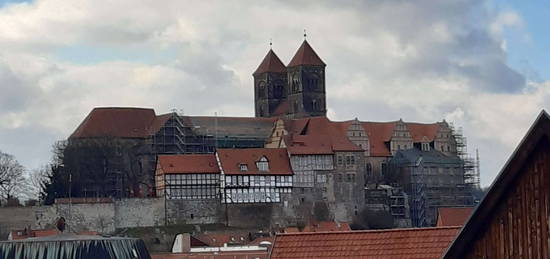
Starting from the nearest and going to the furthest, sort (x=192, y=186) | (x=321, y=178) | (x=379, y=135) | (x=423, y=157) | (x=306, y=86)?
1. (x=192, y=186)
2. (x=321, y=178)
3. (x=423, y=157)
4. (x=379, y=135)
5. (x=306, y=86)

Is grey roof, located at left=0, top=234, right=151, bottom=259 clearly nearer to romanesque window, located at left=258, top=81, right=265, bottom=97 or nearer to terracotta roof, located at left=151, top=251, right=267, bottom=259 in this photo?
terracotta roof, located at left=151, top=251, right=267, bottom=259

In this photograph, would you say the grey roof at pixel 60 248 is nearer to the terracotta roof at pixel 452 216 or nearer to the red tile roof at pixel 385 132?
the terracotta roof at pixel 452 216

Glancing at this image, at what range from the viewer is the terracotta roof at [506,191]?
8453 millimetres

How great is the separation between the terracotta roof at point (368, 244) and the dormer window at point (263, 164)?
3707 inches

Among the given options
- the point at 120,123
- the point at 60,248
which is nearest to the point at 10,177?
the point at 120,123

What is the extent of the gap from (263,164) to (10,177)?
793 inches

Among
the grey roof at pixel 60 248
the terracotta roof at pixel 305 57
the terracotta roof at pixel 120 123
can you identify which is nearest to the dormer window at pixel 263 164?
the terracotta roof at pixel 120 123

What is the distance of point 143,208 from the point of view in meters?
102

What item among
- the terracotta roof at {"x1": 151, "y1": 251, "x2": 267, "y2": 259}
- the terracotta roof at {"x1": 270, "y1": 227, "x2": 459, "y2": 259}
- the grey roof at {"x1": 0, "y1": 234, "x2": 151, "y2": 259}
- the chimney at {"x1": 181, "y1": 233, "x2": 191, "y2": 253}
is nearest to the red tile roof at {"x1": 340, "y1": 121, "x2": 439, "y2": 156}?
the chimney at {"x1": 181, "y1": 233, "x2": 191, "y2": 253}

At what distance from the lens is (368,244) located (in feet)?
37.2

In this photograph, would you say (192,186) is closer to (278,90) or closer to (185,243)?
(185,243)

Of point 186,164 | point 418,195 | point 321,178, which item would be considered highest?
point 186,164

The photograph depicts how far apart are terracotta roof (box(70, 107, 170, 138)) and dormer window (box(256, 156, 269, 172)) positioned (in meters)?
9.20

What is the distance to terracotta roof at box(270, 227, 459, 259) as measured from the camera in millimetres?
11180
